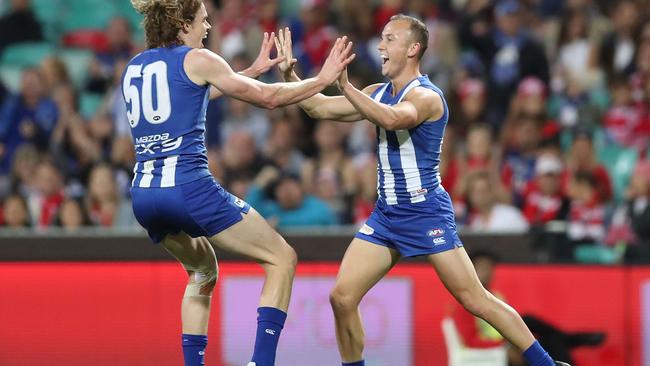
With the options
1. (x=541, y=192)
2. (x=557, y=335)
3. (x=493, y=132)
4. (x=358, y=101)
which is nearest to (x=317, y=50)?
(x=493, y=132)

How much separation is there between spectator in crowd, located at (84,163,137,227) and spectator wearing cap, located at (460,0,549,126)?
147 inches

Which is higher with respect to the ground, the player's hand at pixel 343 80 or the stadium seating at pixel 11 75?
the stadium seating at pixel 11 75

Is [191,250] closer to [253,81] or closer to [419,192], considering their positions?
[253,81]

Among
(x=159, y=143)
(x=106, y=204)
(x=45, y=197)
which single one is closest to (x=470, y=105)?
(x=106, y=204)

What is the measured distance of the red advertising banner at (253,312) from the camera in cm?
986

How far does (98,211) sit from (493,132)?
3.95 m

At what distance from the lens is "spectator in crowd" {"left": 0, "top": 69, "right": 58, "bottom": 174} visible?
44.6 feet

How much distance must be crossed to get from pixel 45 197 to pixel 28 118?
5.56ft

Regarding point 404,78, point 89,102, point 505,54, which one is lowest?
point 404,78

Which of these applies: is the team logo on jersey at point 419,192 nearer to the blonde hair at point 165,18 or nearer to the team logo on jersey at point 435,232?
the team logo on jersey at point 435,232

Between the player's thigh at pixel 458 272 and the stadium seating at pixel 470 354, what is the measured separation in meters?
2.79

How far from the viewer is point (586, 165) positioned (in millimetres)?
11352

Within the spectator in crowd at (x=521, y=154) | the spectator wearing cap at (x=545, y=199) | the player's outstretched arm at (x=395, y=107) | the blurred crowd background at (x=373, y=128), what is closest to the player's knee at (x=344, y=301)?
the player's outstretched arm at (x=395, y=107)

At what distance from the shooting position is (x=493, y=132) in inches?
490
